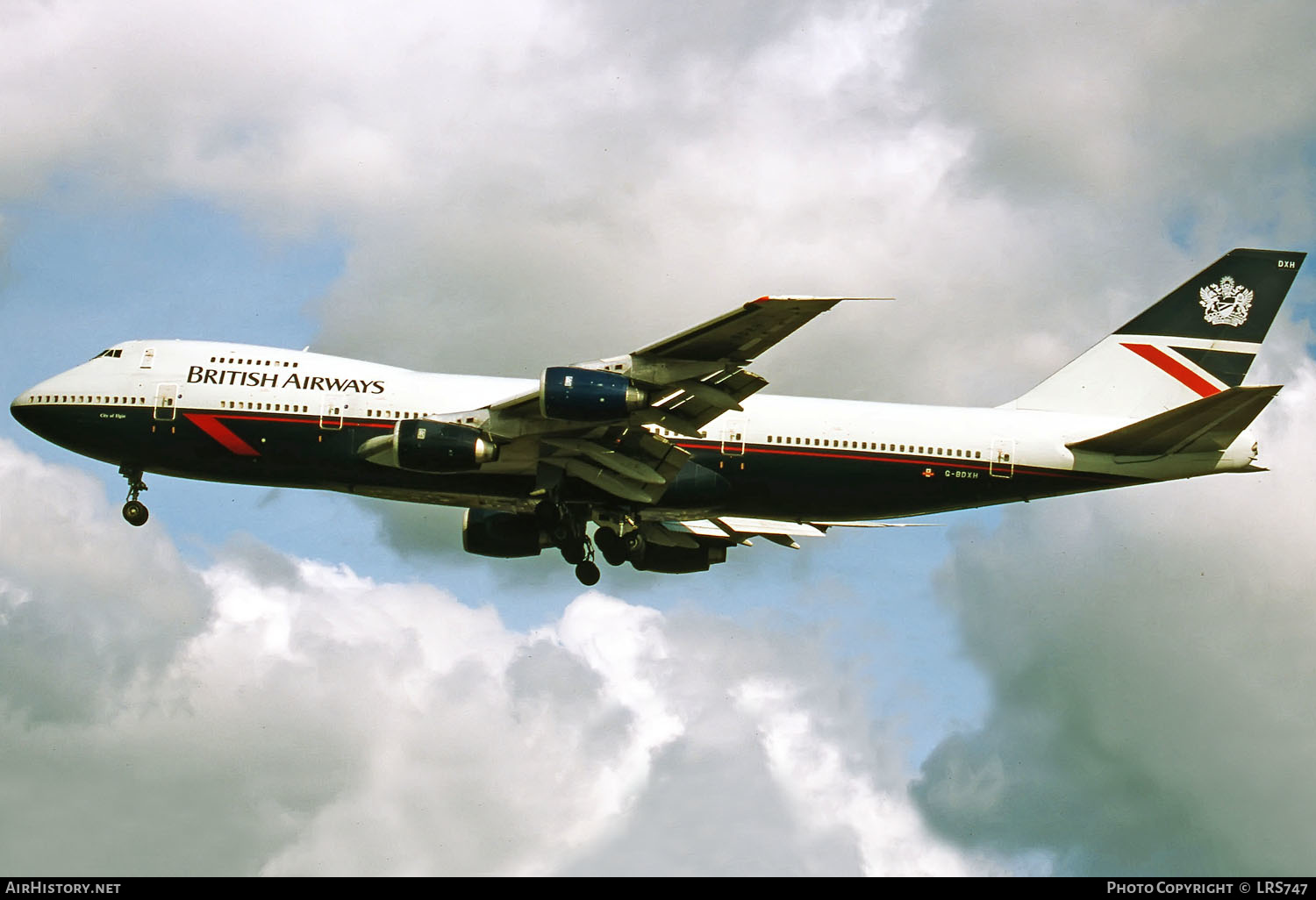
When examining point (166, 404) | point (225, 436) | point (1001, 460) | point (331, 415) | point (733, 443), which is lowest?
point (1001, 460)

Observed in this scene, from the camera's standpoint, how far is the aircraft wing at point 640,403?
3206cm

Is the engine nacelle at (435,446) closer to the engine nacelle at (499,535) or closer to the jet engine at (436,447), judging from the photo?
the jet engine at (436,447)

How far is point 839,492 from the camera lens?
38469mm

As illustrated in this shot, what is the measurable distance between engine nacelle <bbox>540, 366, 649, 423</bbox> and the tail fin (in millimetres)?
13316

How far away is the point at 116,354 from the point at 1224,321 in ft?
102

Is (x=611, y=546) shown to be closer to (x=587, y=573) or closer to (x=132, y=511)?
(x=587, y=573)

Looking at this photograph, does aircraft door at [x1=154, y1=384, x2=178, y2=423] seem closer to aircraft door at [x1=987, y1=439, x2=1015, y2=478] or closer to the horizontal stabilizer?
aircraft door at [x1=987, y1=439, x2=1015, y2=478]

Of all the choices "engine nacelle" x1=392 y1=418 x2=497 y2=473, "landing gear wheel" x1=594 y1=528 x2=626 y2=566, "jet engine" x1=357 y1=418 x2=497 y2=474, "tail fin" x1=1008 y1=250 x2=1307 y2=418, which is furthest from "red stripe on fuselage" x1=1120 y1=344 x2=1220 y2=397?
"engine nacelle" x1=392 y1=418 x2=497 y2=473

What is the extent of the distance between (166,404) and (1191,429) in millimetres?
26717

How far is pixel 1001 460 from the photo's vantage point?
38781mm

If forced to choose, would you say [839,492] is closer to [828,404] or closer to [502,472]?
[828,404]

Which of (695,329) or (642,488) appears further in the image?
(642,488)

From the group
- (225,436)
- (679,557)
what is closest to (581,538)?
(679,557)
